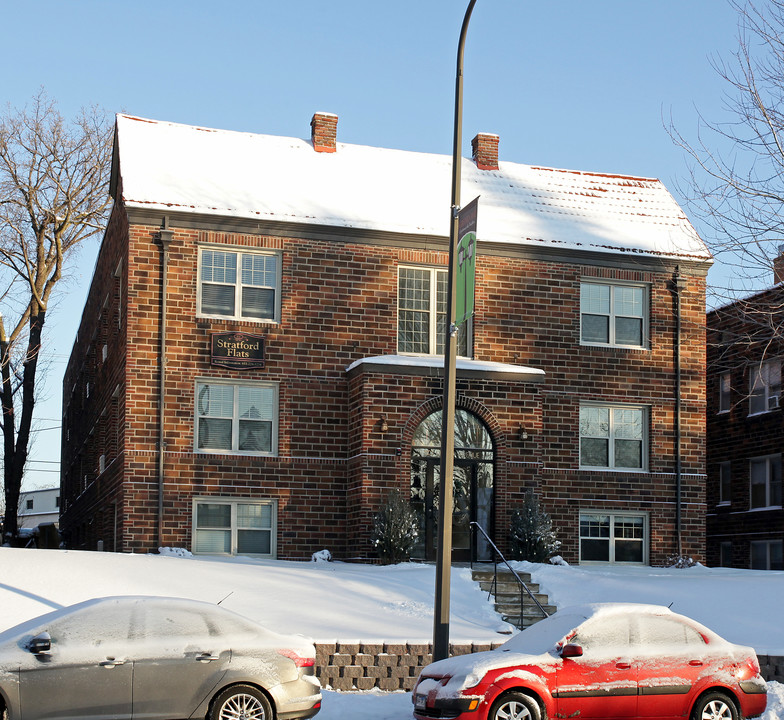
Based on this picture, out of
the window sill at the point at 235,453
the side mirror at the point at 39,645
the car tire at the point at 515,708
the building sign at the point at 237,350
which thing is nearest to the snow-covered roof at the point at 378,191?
the building sign at the point at 237,350

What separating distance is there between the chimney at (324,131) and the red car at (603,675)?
717 inches

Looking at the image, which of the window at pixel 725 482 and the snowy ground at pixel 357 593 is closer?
the snowy ground at pixel 357 593

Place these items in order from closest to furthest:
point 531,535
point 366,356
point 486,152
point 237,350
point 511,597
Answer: point 511,597
point 531,535
point 237,350
point 366,356
point 486,152

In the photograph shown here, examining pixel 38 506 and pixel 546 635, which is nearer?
pixel 546 635

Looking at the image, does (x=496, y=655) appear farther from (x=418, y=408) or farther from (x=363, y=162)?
(x=363, y=162)

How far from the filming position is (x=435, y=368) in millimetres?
25328

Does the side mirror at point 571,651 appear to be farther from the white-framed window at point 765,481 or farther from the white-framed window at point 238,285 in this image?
the white-framed window at point 765,481

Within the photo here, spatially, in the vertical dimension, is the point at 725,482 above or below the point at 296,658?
above

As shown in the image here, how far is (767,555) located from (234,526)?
1884 cm

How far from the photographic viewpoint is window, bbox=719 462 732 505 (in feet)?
128

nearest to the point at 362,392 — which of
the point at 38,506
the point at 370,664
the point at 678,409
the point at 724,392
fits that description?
the point at 678,409

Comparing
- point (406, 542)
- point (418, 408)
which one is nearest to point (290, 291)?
point (418, 408)

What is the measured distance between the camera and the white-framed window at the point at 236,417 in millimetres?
25547

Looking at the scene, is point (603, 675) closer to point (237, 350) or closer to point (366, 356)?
point (366, 356)
